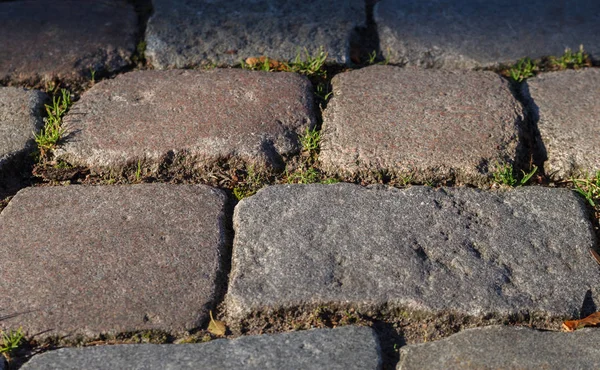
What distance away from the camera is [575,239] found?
175cm

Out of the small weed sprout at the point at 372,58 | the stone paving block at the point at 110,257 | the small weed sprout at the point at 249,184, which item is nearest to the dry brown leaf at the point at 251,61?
the small weed sprout at the point at 372,58

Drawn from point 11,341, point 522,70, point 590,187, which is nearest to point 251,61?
point 522,70

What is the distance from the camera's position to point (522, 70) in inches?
95.3

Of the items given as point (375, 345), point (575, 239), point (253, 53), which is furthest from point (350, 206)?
point (253, 53)

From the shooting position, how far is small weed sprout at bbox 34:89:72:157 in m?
2.06

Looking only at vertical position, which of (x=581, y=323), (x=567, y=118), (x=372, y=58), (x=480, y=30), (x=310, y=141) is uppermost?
(x=480, y=30)

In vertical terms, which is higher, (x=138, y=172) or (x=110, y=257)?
(x=138, y=172)

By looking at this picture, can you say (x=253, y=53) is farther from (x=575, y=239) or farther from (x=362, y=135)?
(x=575, y=239)

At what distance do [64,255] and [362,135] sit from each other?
0.85m

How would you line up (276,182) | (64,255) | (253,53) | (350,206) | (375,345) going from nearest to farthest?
(375,345) < (64,255) < (350,206) < (276,182) < (253,53)

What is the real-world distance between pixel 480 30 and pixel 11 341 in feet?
6.01

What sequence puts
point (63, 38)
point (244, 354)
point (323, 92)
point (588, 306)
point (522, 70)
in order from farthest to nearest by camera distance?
point (63, 38)
point (522, 70)
point (323, 92)
point (588, 306)
point (244, 354)

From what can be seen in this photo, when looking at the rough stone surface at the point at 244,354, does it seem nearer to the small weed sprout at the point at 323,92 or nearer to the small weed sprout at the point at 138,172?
the small weed sprout at the point at 138,172

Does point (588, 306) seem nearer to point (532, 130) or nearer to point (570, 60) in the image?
point (532, 130)
